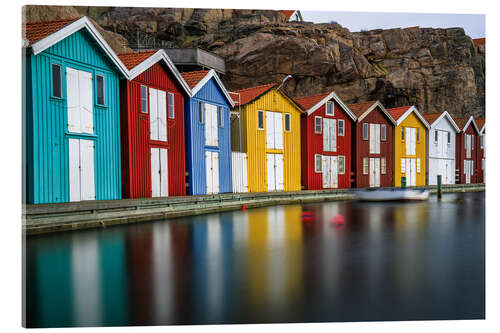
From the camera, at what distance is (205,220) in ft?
48.6

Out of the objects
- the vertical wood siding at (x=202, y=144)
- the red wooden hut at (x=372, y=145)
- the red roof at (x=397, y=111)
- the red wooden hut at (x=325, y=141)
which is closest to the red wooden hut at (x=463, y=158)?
the red wooden hut at (x=372, y=145)

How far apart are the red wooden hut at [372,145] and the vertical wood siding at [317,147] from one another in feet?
1.77

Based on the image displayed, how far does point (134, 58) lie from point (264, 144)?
1002cm

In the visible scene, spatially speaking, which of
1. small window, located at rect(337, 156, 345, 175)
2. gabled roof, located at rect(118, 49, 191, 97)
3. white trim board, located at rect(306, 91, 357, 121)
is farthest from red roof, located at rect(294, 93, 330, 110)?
gabled roof, located at rect(118, 49, 191, 97)

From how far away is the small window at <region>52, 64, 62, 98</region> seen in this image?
1185cm

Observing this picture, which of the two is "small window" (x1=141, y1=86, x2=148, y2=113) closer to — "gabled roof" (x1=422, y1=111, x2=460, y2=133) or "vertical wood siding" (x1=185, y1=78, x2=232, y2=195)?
"vertical wood siding" (x1=185, y1=78, x2=232, y2=195)

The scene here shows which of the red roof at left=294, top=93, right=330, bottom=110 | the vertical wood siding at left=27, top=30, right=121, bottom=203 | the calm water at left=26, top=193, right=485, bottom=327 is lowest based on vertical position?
the calm water at left=26, top=193, right=485, bottom=327

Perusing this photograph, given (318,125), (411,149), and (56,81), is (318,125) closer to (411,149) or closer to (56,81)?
(411,149)

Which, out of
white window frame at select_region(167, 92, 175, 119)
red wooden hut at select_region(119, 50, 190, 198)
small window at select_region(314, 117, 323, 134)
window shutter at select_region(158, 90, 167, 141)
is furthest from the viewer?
small window at select_region(314, 117, 323, 134)

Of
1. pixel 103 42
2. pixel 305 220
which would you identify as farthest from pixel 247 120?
pixel 103 42

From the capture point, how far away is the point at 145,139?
16.2 metres

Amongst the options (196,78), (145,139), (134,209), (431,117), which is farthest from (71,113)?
(431,117)

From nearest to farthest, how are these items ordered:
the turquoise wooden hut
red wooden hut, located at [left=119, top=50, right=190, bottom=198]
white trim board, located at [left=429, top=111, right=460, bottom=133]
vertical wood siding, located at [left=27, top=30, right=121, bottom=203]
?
vertical wood siding, located at [left=27, top=30, right=121, bottom=203], the turquoise wooden hut, white trim board, located at [left=429, top=111, right=460, bottom=133], red wooden hut, located at [left=119, top=50, right=190, bottom=198]

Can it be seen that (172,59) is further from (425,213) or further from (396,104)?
(396,104)
